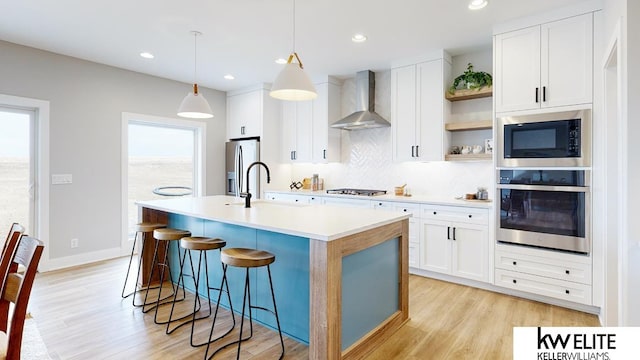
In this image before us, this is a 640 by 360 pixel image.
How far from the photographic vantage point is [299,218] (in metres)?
2.50

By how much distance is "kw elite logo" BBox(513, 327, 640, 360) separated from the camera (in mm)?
1829

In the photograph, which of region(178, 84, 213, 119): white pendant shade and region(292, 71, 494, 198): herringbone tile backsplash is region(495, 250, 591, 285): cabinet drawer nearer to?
region(292, 71, 494, 198): herringbone tile backsplash

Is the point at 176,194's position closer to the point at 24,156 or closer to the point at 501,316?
the point at 24,156

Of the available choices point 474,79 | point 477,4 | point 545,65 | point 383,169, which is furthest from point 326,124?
point 545,65

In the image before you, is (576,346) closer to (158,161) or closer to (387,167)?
(387,167)

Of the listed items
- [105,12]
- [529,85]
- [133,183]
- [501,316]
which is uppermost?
[105,12]

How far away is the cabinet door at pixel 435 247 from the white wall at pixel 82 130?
13.9 ft

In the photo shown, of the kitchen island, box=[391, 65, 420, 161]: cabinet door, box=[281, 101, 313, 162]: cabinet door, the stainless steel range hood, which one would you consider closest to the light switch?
the kitchen island

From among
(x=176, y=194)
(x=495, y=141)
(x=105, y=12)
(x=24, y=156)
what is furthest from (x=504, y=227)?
(x=24, y=156)

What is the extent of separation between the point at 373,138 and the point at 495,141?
1978mm

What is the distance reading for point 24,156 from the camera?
407 cm

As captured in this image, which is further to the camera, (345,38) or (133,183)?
(133,183)

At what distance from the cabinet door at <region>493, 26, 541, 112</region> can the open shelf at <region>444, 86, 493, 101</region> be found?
40 cm

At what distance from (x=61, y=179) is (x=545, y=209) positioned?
5.56 m
